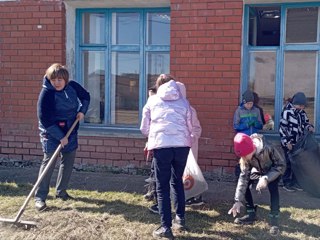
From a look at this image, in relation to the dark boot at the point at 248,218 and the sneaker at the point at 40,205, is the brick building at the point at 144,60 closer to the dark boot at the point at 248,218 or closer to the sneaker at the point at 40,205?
the dark boot at the point at 248,218

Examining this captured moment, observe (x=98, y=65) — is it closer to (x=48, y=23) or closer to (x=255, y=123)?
(x=48, y=23)

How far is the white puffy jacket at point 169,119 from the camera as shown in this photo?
4559 mm

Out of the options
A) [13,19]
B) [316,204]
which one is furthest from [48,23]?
[316,204]

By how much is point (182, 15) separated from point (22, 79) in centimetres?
279

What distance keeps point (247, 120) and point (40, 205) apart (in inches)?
114

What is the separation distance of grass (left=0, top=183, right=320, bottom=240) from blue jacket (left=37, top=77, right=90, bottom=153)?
2.51 ft

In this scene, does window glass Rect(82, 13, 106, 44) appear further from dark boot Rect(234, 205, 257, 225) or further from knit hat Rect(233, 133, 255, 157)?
dark boot Rect(234, 205, 257, 225)

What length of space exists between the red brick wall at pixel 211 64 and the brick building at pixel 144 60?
0.05 feet

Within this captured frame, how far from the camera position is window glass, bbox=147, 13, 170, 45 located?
715 centimetres

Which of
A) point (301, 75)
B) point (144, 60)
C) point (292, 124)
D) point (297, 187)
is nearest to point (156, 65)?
point (144, 60)

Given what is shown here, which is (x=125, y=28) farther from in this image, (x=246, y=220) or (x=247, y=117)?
(x=246, y=220)

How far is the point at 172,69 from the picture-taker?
6.76 metres

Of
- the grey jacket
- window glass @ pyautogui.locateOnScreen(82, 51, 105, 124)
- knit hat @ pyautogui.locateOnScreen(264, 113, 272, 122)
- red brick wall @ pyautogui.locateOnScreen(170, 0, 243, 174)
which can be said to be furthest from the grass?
window glass @ pyautogui.locateOnScreen(82, 51, 105, 124)

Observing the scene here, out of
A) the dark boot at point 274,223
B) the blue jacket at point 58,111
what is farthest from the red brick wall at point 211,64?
the dark boot at point 274,223
